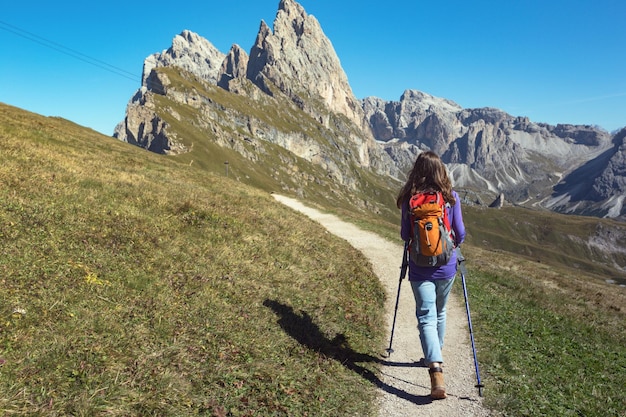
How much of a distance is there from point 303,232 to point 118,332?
41.6ft

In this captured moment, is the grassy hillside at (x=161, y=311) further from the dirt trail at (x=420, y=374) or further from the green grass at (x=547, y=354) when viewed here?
the green grass at (x=547, y=354)

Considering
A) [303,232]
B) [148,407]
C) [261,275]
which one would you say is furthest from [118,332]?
[303,232]

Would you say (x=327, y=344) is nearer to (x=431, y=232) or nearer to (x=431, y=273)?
(x=431, y=273)

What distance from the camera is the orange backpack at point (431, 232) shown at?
23.2 feet

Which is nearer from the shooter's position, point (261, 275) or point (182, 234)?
point (261, 275)

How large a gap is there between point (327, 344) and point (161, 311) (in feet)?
14.3

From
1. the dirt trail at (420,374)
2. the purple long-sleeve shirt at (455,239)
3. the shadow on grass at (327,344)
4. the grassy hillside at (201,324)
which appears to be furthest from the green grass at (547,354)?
the purple long-sleeve shirt at (455,239)

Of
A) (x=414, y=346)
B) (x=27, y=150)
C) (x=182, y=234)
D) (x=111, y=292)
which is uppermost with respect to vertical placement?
(x=27, y=150)

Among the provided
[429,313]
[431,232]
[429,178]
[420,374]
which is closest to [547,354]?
[420,374]

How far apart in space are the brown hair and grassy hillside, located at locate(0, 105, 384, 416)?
4647 millimetres

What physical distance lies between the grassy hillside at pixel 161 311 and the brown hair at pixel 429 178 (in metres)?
4.65

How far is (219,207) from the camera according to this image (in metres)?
18.5

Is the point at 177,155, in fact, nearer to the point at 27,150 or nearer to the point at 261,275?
the point at 27,150

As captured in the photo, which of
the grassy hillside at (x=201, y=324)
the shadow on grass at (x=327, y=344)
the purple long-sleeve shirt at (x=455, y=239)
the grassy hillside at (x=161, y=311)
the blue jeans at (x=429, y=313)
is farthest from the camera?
the shadow on grass at (x=327, y=344)
